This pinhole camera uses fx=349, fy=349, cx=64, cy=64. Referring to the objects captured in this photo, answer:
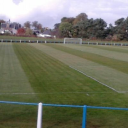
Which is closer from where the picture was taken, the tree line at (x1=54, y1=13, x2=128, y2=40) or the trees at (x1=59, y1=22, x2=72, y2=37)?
the tree line at (x1=54, y1=13, x2=128, y2=40)

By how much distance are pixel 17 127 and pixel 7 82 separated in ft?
31.9

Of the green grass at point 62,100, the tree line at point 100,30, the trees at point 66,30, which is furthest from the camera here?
the trees at point 66,30

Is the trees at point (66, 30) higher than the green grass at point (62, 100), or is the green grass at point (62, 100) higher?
the trees at point (66, 30)

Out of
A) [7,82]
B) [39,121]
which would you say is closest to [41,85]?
[7,82]

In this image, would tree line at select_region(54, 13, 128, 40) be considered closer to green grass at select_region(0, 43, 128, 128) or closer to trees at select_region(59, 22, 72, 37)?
trees at select_region(59, 22, 72, 37)

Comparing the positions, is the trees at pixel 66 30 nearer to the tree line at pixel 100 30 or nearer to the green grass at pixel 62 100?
the tree line at pixel 100 30

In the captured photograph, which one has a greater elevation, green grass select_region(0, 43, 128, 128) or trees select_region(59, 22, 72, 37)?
trees select_region(59, 22, 72, 37)

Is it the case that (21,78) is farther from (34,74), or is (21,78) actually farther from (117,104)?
(117,104)

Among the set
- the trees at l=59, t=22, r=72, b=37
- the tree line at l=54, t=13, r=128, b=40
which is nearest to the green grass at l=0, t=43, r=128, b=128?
the tree line at l=54, t=13, r=128, b=40

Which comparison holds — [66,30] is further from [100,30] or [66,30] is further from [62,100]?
[62,100]

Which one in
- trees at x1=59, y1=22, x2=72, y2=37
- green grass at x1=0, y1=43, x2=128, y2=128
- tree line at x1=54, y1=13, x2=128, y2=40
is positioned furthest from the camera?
trees at x1=59, y1=22, x2=72, y2=37

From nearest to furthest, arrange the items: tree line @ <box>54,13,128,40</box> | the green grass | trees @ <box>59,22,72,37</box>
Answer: the green grass → tree line @ <box>54,13,128,40</box> → trees @ <box>59,22,72,37</box>

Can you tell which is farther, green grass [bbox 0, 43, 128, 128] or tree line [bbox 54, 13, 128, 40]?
tree line [bbox 54, 13, 128, 40]

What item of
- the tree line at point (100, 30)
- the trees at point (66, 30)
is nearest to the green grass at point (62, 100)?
the tree line at point (100, 30)
